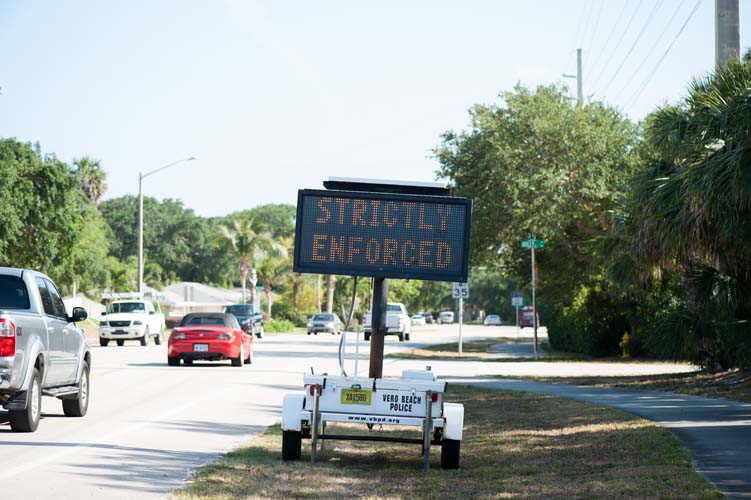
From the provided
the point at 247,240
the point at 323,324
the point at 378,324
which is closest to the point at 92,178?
the point at 247,240

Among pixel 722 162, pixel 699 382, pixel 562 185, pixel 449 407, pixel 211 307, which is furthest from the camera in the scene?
pixel 211 307

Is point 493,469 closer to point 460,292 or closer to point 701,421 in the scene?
point 701,421

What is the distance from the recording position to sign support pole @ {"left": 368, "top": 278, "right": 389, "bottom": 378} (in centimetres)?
1158

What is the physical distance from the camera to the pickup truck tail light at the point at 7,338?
1302 centimetres

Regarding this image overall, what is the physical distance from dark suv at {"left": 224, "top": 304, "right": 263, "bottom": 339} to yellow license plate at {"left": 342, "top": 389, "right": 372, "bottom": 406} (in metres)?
35.4

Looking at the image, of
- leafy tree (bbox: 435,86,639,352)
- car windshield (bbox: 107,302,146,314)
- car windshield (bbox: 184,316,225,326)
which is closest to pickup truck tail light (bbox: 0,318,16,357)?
car windshield (bbox: 184,316,225,326)

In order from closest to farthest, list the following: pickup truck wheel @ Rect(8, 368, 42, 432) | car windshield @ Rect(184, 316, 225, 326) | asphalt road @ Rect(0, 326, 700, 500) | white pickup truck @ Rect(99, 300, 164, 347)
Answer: asphalt road @ Rect(0, 326, 700, 500) → pickup truck wheel @ Rect(8, 368, 42, 432) → car windshield @ Rect(184, 316, 225, 326) → white pickup truck @ Rect(99, 300, 164, 347)

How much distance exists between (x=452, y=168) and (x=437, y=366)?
9251mm

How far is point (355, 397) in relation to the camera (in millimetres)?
11086

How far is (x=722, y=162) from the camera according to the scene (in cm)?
1641

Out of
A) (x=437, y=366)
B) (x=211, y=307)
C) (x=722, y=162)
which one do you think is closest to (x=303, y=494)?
(x=722, y=162)

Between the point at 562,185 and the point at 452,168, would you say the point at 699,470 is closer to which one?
the point at 562,185

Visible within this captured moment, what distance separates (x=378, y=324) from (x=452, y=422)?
53.2 inches

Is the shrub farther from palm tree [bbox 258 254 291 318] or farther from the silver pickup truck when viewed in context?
the silver pickup truck
